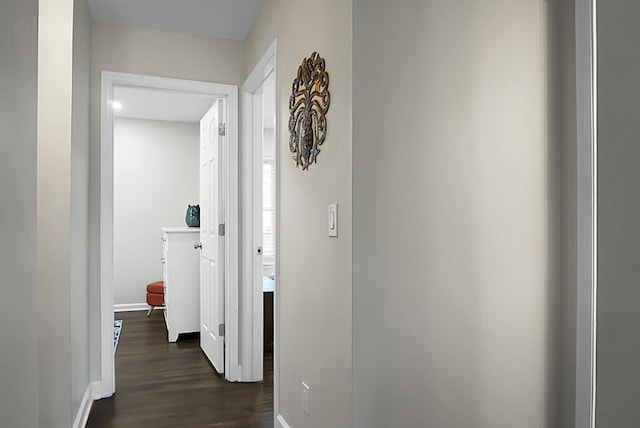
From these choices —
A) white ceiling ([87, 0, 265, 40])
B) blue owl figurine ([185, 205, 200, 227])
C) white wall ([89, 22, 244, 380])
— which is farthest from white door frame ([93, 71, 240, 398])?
blue owl figurine ([185, 205, 200, 227])

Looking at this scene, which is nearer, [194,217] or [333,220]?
[333,220]

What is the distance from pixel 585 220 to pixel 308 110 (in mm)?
1203

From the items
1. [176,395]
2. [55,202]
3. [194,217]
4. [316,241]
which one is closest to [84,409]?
[176,395]

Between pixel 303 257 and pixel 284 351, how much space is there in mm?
596

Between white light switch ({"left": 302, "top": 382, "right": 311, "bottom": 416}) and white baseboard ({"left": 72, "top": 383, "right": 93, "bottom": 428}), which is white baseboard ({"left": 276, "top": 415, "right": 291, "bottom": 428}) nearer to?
white light switch ({"left": 302, "top": 382, "right": 311, "bottom": 416})

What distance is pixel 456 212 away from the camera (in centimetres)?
187

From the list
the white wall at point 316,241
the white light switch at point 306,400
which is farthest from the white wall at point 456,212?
the white light switch at point 306,400

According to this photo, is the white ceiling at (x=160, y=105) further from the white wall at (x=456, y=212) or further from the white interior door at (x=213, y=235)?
the white wall at (x=456, y=212)

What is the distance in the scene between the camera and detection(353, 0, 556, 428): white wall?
1.75 metres

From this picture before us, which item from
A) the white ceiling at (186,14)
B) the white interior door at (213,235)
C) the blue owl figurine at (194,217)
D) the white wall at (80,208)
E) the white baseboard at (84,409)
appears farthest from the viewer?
the blue owl figurine at (194,217)

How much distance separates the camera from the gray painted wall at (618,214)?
1.60 ft

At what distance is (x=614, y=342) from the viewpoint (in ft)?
1.66

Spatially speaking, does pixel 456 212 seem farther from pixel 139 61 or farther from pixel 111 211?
pixel 139 61

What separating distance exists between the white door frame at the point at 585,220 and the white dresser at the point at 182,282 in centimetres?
364
